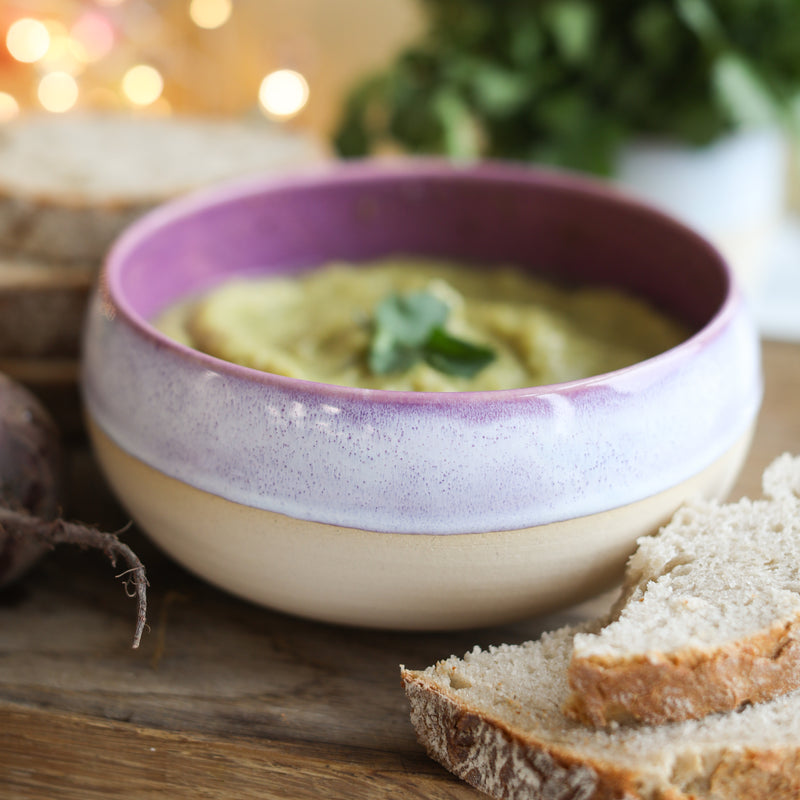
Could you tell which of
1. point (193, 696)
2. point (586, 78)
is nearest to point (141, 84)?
point (586, 78)

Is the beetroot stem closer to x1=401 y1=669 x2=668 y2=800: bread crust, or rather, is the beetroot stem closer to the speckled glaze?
the speckled glaze

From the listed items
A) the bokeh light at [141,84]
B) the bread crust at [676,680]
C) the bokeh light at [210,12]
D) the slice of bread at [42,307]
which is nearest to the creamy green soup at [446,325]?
the slice of bread at [42,307]

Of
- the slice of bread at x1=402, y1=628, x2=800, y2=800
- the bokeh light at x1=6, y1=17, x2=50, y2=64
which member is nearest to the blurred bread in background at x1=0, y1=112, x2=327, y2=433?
the slice of bread at x1=402, y1=628, x2=800, y2=800

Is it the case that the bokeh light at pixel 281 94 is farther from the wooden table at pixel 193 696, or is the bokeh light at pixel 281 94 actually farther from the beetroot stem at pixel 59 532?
the beetroot stem at pixel 59 532

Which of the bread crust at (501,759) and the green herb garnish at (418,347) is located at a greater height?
the green herb garnish at (418,347)

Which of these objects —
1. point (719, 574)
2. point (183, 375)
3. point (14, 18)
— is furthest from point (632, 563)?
point (14, 18)

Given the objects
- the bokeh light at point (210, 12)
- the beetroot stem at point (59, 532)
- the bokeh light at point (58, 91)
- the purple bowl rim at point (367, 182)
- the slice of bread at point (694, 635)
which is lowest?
the bokeh light at point (58, 91)

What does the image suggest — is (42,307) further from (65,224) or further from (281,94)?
(281,94)
